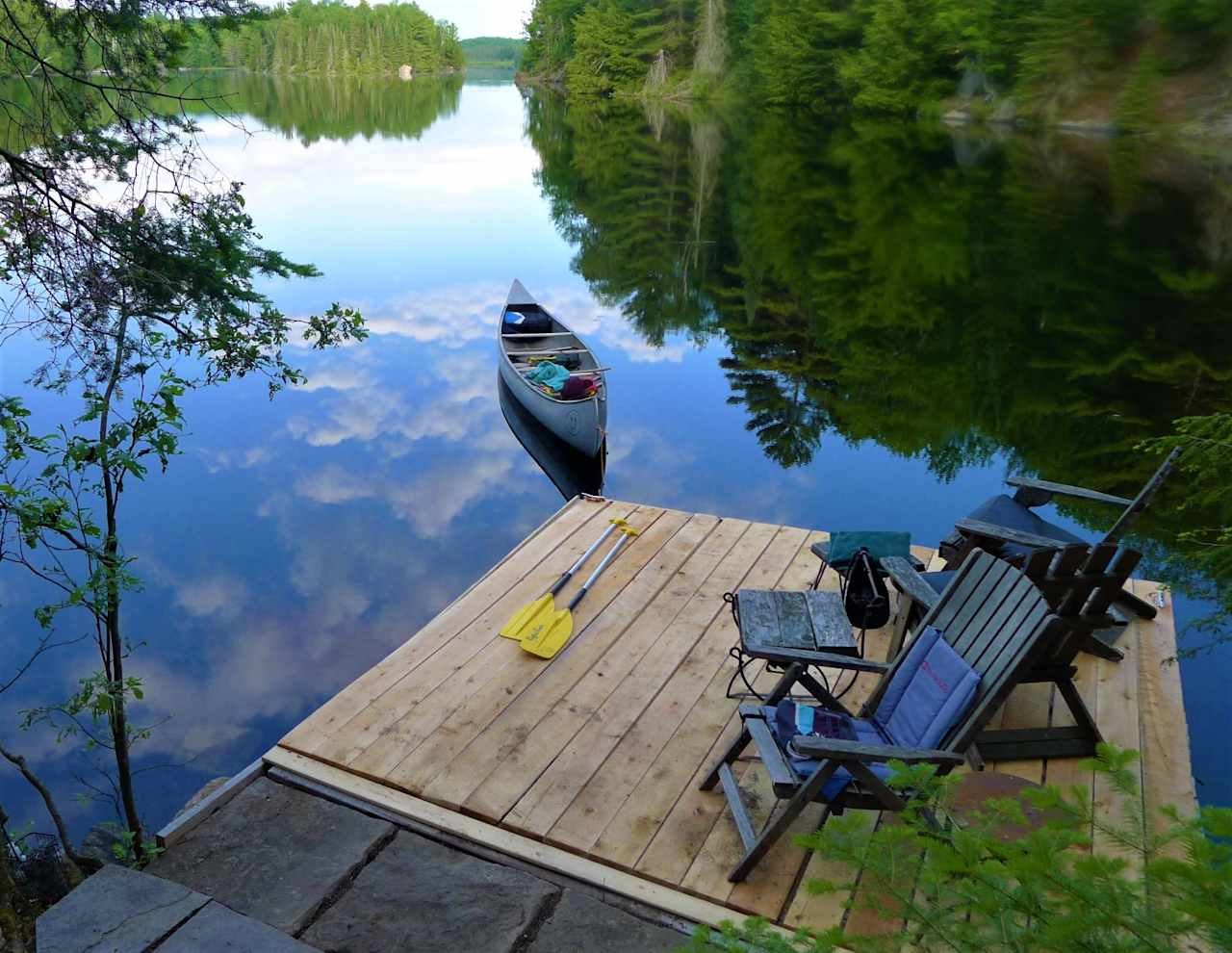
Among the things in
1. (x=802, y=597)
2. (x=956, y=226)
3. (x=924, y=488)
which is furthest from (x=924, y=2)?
(x=802, y=597)

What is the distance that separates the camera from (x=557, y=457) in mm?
11812

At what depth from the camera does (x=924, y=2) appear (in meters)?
43.3

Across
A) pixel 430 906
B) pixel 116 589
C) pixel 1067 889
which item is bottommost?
pixel 430 906

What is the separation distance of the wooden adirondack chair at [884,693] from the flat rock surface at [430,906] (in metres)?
0.89

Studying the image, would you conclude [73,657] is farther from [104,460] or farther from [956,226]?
[956,226]

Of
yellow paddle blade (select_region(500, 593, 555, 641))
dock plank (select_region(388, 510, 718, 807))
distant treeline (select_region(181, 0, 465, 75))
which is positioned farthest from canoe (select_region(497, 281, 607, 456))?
distant treeline (select_region(181, 0, 465, 75))

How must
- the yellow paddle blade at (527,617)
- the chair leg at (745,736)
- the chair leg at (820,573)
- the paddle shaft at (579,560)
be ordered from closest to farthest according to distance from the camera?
the chair leg at (745,736) → the yellow paddle blade at (527,617) → the paddle shaft at (579,560) → the chair leg at (820,573)

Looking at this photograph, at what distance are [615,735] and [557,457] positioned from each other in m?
7.37

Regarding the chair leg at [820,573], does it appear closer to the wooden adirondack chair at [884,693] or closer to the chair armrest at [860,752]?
the wooden adirondack chair at [884,693]

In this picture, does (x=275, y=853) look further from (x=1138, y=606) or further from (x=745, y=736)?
(x=1138, y=606)

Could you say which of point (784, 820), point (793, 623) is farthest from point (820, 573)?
point (784, 820)

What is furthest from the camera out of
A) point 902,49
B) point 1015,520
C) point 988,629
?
point 902,49

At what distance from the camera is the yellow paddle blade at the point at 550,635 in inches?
209

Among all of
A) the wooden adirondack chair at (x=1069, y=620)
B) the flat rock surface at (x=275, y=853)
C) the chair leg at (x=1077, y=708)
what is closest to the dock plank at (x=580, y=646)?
the flat rock surface at (x=275, y=853)
